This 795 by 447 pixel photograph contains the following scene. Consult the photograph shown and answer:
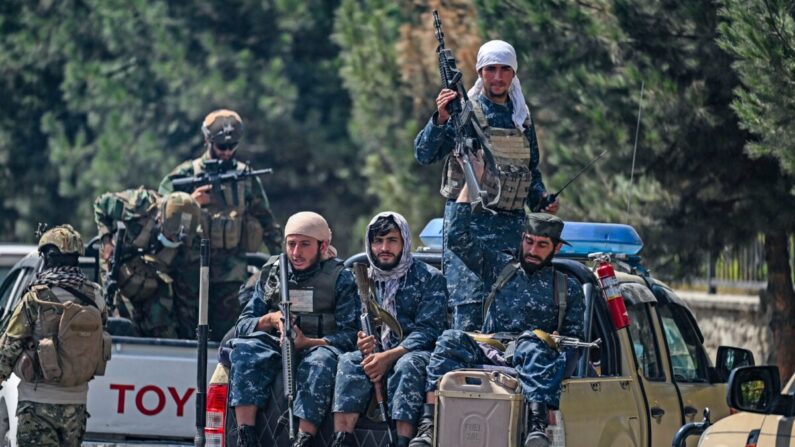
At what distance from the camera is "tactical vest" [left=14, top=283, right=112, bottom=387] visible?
9.44m

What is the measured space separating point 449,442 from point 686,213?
771cm

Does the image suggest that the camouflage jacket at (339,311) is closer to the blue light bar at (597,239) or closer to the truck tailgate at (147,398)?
the blue light bar at (597,239)

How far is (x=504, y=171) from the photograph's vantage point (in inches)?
355

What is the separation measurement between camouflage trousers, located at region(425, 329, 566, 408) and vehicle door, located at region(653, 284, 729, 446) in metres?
1.77

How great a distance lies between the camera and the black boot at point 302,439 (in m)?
7.72

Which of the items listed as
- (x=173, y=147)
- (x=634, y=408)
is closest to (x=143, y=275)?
(x=634, y=408)

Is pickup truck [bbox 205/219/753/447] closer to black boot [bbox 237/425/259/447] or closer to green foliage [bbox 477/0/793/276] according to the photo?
black boot [bbox 237/425/259/447]

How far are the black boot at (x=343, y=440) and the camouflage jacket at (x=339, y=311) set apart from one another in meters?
0.64

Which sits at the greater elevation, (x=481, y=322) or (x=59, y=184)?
(x=59, y=184)

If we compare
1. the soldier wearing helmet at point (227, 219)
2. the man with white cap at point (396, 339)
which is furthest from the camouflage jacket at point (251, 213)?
the man with white cap at point (396, 339)

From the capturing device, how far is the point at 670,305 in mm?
9445

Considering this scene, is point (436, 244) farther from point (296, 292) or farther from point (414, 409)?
point (414, 409)

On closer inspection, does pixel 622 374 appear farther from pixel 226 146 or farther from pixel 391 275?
pixel 226 146

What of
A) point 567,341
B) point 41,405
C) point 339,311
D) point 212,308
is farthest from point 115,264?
point 567,341
